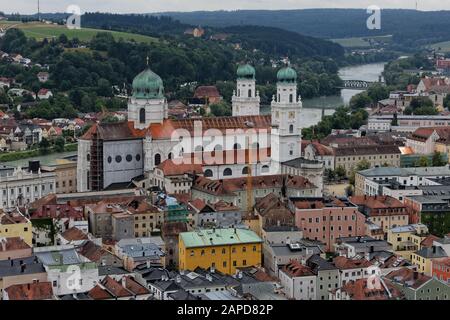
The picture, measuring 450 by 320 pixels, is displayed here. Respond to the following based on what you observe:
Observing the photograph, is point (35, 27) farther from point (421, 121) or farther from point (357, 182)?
point (357, 182)

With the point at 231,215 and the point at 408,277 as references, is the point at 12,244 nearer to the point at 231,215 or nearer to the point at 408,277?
the point at 231,215

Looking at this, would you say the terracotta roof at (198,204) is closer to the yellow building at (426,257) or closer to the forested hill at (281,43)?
the yellow building at (426,257)

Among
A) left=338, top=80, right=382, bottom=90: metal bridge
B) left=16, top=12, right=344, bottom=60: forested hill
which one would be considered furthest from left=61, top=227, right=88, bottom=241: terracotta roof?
left=16, top=12, right=344, bottom=60: forested hill

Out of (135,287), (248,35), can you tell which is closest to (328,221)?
(135,287)

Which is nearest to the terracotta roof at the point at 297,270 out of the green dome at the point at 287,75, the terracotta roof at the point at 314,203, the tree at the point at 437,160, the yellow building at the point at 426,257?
the yellow building at the point at 426,257

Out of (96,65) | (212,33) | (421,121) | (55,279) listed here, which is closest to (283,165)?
(55,279)
